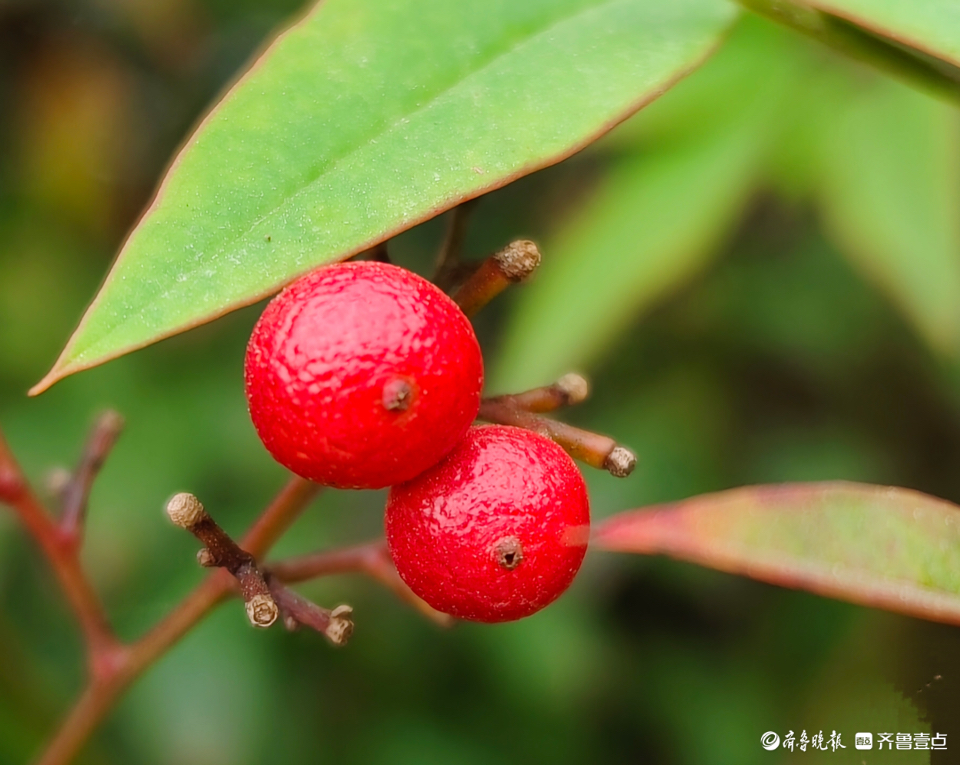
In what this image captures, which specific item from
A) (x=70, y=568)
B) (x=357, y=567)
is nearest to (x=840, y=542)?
(x=357, y=567)

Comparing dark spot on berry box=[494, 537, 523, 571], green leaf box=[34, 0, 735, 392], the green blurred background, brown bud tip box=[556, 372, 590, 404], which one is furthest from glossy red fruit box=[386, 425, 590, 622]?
the green blurred background

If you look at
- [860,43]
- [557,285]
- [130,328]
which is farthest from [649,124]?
[130,328]

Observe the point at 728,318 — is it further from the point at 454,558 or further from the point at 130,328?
the point at 130,328

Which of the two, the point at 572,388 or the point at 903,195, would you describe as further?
the point at 903,195

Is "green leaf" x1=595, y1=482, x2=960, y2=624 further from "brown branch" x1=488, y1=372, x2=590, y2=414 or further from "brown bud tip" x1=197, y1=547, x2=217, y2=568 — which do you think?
"brown bud tip" x1=197, y1=547, x2=217, y2=568

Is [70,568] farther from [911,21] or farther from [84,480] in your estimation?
[911,21]

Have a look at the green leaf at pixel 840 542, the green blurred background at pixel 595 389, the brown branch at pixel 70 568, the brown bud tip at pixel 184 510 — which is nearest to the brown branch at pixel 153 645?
the brown branch at pixel 70 568
